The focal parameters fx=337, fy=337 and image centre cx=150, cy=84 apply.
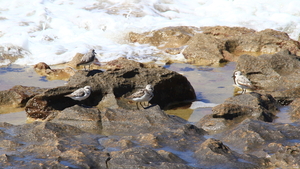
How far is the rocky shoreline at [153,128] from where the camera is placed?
421cm

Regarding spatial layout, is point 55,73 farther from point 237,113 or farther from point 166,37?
point 237,113

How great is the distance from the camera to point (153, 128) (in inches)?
223

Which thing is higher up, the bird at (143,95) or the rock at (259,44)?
the bird at (143,95)

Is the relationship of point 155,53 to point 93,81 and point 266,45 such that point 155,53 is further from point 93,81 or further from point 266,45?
point 93,81

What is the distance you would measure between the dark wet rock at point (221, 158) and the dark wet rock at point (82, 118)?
7.12ft

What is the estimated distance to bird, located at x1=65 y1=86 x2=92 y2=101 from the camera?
7.05 m

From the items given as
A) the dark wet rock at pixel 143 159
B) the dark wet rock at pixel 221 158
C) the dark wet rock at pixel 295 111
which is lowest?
the dark wet rock at pixel 295 111

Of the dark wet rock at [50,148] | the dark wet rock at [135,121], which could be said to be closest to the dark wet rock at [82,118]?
the dark wet rock at [135,121]

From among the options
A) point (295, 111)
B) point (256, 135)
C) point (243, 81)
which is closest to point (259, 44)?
point (243, 81)

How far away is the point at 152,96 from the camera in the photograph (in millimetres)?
7344

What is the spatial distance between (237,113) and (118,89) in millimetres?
2746

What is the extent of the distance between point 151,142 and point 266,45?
10.2 metres

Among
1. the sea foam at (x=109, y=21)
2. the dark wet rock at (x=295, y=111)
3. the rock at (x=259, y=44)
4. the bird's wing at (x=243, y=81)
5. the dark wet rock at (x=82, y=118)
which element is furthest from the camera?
the sea foam at (x=109, y=21)

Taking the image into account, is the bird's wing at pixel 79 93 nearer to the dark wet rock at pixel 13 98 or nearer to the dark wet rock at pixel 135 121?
the dark wet rock at pixel 135 121
